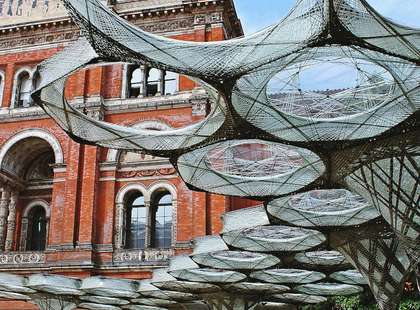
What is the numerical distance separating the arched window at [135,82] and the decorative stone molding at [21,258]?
27.2 ft

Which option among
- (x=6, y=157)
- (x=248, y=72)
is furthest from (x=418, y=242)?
(x=6, y=157)

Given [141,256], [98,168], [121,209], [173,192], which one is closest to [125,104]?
[98,168]

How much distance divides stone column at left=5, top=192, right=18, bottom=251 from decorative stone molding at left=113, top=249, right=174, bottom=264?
5.71 metres

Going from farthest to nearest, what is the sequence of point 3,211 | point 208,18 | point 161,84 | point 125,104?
point 161,84
point 3,211
point 208,18
point 125,104

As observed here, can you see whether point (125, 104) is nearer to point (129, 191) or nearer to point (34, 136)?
point (129, 191)

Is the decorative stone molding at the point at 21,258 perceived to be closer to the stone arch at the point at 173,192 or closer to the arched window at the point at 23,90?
the stone arch at the point at 173,192

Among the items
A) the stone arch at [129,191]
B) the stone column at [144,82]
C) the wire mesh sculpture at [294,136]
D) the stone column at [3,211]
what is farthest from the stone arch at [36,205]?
the wire mesh sculpture at [294,136]

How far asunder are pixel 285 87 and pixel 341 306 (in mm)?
12281

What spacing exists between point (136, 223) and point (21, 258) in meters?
5.22

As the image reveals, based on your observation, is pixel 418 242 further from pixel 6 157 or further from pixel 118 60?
pixel 6 157

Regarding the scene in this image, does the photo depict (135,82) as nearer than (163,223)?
No

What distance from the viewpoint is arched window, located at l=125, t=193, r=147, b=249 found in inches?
1075

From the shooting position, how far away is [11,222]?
29.0 metres

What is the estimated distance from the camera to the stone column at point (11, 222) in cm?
2859
